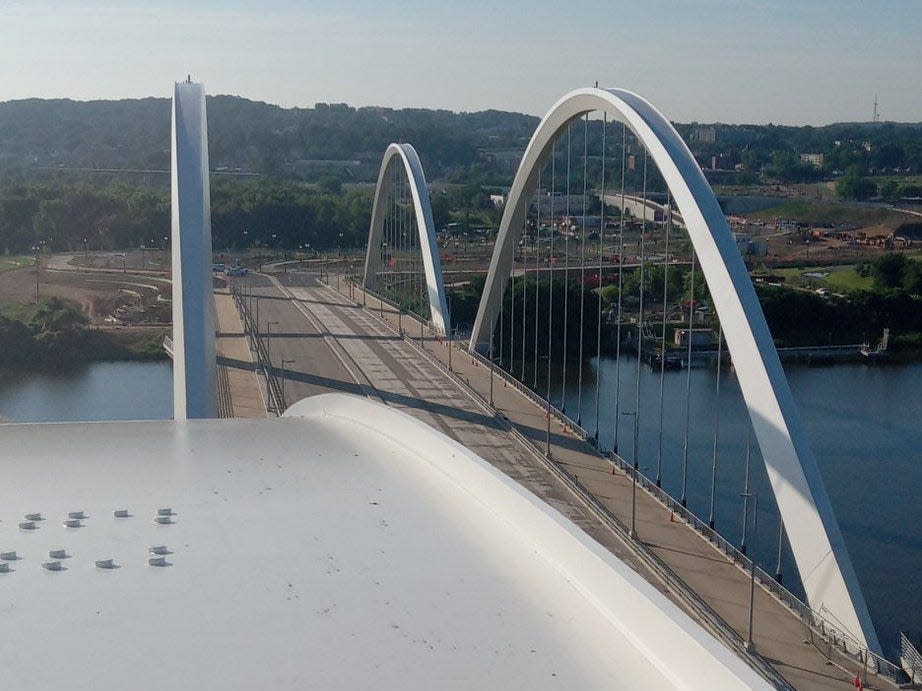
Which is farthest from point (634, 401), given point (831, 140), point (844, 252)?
point (831, 140)

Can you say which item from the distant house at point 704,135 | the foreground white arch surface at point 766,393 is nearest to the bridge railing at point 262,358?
the foreground white arch surface at point 766,393

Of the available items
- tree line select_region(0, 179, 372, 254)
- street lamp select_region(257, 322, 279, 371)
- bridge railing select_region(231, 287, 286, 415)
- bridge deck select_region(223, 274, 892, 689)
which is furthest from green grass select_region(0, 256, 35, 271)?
street lamp select_region(257, 322, 279, 371)

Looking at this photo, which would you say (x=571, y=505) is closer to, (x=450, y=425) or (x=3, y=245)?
(x=450, y=425)

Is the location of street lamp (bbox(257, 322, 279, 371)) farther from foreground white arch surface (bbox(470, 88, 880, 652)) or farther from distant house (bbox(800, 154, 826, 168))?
distant house (bbox(800, 154, 826, 168))

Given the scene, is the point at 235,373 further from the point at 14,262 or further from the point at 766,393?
the point at 14,262

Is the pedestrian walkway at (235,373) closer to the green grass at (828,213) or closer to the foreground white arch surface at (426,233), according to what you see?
the foreground white arch surface at (426,233)

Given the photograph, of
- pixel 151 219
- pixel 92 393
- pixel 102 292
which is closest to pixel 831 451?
pixel 92 393
